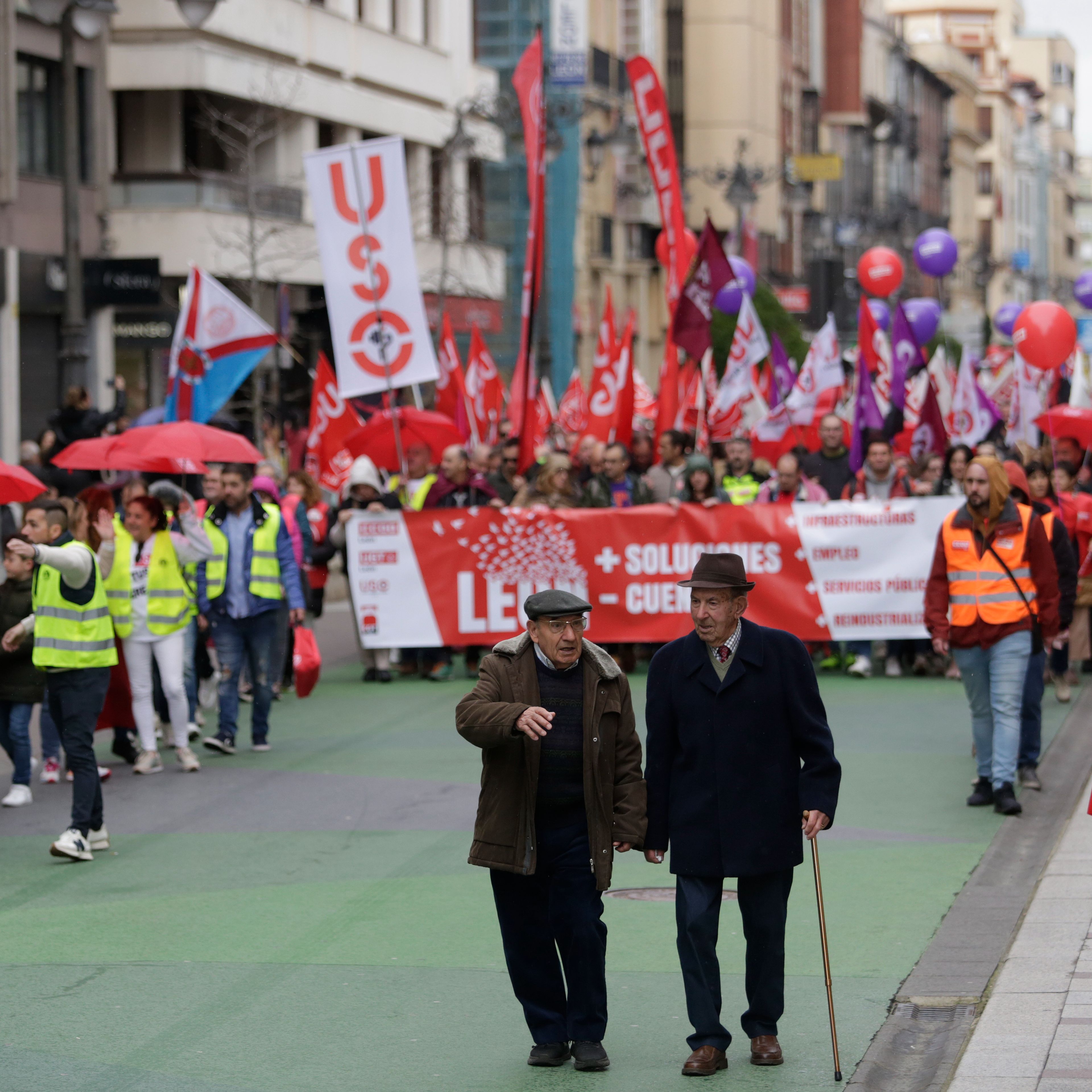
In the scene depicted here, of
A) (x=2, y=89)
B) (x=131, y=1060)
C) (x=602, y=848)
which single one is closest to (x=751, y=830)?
(x=602, y=848)

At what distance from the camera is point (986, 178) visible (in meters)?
129

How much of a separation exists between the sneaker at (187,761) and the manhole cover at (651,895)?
4021 millimetres

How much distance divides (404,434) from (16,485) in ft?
29.3

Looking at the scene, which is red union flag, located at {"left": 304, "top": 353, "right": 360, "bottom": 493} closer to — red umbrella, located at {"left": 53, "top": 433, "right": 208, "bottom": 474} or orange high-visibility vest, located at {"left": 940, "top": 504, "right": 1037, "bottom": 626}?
red umbrella, located at {"left": 53, "top": 433, "right": 208, "bottom": 474}

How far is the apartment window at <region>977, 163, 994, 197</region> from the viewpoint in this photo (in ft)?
421

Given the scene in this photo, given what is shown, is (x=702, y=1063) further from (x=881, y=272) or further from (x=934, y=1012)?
(x=881, y=272)

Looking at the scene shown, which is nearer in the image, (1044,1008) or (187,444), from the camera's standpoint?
(1044,1008)

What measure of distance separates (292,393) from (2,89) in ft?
32.3

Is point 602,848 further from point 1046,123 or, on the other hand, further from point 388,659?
point 1046,123

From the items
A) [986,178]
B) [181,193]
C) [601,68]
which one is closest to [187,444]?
[181,193]

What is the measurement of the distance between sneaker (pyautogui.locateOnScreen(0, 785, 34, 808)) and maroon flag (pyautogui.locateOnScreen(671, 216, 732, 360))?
8772mm

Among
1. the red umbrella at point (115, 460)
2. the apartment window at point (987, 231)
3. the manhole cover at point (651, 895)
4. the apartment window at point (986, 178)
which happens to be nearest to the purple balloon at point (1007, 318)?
the red umbrella at point (115, 460)

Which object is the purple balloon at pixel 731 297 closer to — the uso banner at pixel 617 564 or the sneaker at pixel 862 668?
the uso banner at pixel 617 564

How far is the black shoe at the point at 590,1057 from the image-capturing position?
6484 mm
